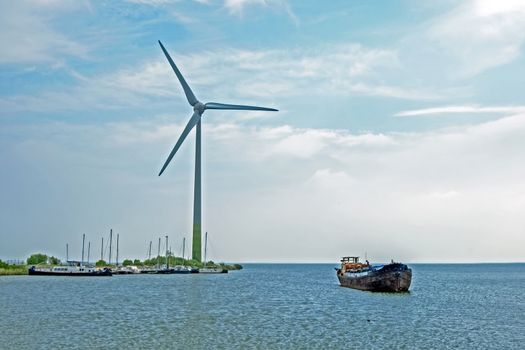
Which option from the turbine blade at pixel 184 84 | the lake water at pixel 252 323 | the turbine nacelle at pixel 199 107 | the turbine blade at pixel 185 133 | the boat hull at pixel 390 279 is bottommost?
the lake water at pixel 252 323

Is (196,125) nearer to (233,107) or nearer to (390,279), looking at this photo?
(233,107)

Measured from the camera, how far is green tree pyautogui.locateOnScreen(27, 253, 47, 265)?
19554cm

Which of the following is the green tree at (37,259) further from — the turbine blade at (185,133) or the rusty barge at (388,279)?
the rusty barge at (388,279)

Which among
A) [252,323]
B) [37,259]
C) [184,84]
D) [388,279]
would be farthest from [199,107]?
[252,323]

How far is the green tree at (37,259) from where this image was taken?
195538mm

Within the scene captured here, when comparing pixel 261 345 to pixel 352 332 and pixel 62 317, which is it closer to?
pixel 352 332

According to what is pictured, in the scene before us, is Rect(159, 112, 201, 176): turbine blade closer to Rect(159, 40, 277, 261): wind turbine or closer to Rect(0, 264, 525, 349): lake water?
Rect(159, 40, 277, 261): wind turbine

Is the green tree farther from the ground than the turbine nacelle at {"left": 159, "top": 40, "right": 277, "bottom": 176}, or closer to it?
closer to it

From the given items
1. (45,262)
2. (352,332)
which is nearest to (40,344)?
(352,332)

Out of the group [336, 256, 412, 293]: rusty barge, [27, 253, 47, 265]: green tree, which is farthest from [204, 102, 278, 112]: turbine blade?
[27, 253, 47, 265]: green tree

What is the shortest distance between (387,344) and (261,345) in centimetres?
946

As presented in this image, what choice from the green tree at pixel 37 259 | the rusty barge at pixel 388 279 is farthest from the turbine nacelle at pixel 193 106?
the green tree at pixel 37 259

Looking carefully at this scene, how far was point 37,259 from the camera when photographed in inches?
7761

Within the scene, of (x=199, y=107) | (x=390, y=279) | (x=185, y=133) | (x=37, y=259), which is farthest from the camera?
(x=37, y=259)
